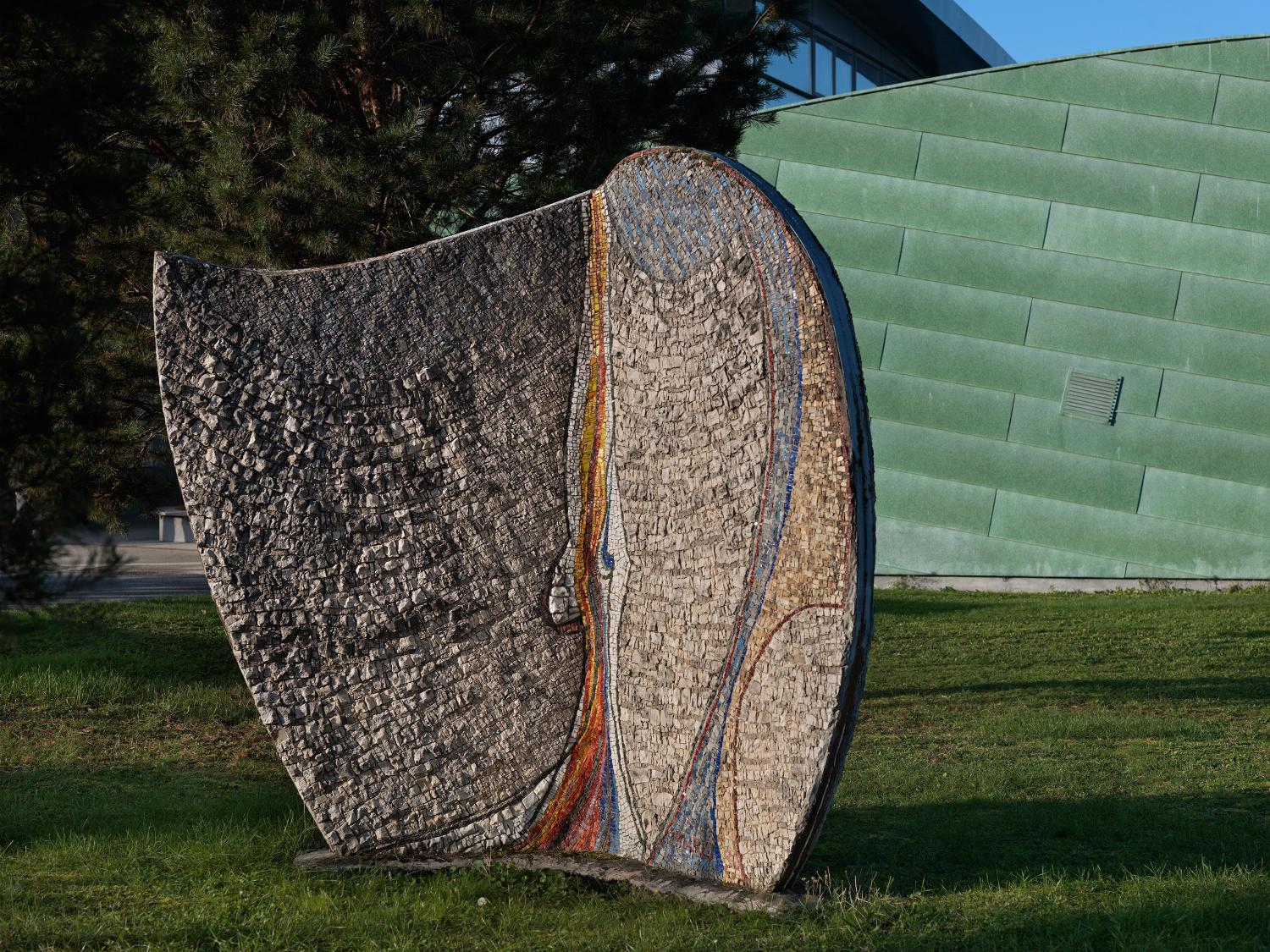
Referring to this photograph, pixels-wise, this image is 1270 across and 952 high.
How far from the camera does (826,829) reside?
5457 mm

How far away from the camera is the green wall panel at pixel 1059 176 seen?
14.5 meters

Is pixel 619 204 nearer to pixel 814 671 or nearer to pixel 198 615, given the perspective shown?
pixel 814 671

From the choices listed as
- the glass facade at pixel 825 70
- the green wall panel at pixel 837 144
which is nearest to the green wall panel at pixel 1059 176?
the green wall panel at pixel 837 144

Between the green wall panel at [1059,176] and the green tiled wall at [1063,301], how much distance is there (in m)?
0.02

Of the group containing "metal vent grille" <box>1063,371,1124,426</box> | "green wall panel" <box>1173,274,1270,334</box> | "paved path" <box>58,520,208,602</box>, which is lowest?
"paved path" <box>58,520,208,602</box>

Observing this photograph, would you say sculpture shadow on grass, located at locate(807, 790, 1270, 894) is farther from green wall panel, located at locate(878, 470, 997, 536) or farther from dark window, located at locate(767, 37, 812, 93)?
dark window, located at locate(767, 37, 812, 93)

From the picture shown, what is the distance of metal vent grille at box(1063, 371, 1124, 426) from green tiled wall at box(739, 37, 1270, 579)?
0.26 feet

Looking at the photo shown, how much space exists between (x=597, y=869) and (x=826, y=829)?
126 cm

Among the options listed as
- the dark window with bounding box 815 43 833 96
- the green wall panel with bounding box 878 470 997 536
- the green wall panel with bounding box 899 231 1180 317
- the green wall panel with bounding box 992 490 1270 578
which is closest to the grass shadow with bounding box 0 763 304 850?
the green wall panel with bounding box 878 470 997 536

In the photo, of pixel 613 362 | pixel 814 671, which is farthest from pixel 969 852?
pixel 613 362

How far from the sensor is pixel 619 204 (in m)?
4.70

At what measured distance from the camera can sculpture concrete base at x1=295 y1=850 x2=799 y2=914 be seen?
4.19 meters

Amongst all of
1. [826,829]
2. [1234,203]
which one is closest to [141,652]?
[826,829]

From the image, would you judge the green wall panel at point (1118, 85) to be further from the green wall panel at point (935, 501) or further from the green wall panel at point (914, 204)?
the green wall panel at point (935, 501)
